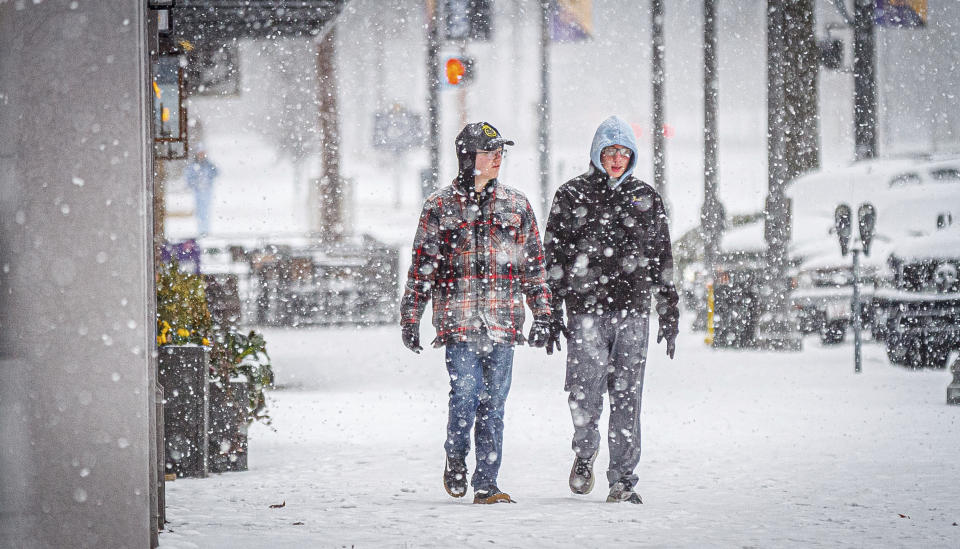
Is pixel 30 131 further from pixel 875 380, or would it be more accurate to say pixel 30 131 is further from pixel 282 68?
pixel 282 68

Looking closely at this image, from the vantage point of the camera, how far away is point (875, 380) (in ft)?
41.5

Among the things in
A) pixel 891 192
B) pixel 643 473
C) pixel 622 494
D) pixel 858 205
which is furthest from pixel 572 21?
pixel 622 494

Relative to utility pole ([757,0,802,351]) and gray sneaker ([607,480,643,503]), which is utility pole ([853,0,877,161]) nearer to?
utility pole ([757,0,802,351])

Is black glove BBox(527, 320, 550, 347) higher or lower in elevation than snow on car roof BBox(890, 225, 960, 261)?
lower

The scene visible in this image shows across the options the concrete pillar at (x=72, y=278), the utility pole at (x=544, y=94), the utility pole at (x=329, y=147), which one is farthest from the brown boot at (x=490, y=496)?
the utility pole at (x=329, y=147)

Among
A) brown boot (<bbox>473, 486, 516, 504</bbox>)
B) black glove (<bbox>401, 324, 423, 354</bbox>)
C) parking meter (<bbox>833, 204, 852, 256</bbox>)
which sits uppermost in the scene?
parking meter (<bbox>833, 204, 852, 256</bbox>)

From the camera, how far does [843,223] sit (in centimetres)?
1440

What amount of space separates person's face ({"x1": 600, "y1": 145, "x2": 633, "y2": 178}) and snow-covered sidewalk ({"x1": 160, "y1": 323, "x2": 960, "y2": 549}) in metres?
1.58

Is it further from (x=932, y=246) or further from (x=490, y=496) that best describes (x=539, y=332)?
(x=932, y=246)

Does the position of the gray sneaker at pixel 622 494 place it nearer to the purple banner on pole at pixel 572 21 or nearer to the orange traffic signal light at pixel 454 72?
the orange traffic signal light at pixel 454 72

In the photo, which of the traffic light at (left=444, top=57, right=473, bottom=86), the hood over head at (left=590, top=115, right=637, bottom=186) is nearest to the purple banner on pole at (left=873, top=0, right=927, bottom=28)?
the traffic light at (left=444, top=57, right=473, bottom=86)

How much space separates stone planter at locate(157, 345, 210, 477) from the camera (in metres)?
6.19

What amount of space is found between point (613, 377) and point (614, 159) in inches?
41.2

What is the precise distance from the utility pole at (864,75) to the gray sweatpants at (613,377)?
1385 cm
